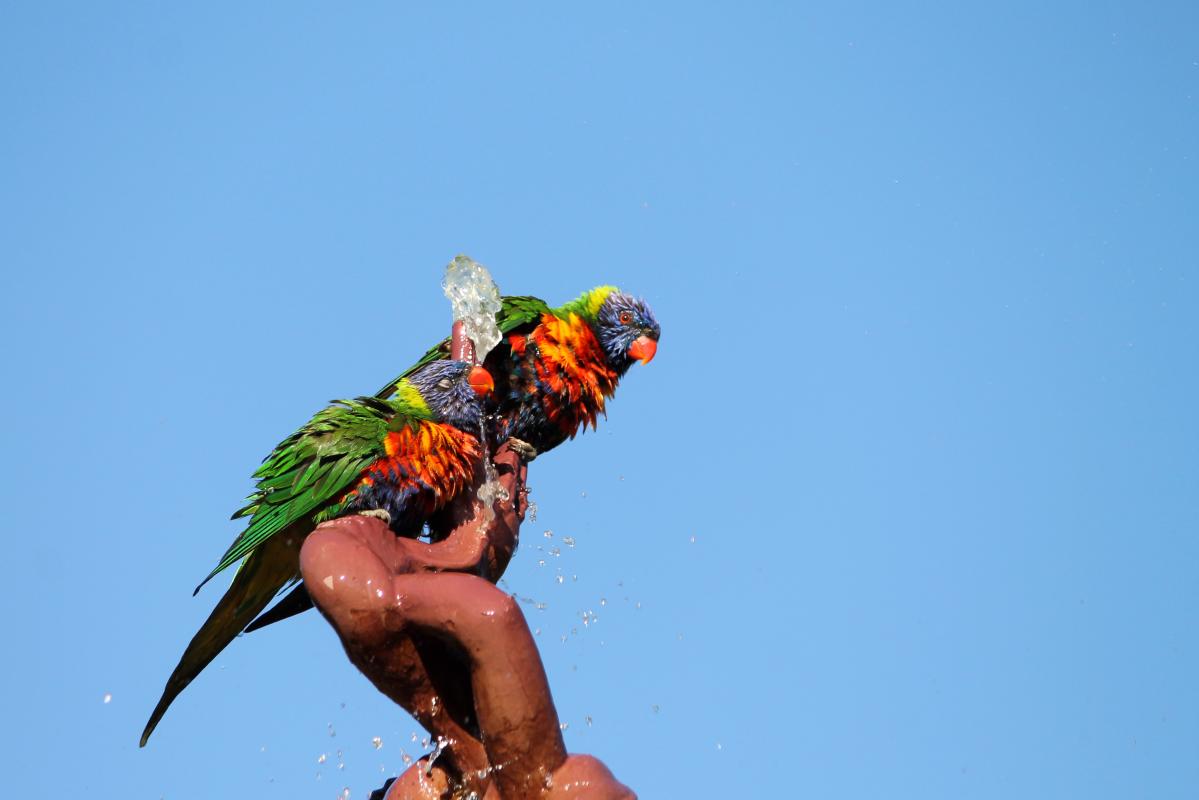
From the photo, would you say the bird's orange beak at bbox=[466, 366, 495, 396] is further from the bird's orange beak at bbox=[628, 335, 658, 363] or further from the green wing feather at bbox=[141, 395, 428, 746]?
the bird's orange beak at bbox=[628, 335, 658, 363]

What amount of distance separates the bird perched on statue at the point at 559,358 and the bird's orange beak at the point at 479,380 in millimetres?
450

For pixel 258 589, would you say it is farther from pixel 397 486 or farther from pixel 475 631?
pixel 475 631

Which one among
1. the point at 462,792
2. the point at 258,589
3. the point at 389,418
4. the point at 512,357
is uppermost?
the point at 512,357

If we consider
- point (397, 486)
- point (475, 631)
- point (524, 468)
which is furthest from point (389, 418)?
point (475, 631)

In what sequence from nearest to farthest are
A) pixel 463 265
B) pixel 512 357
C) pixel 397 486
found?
pixel 397 486, pixel 463 265, pixel 512 357

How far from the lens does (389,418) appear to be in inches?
238

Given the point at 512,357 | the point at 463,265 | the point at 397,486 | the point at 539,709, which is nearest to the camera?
the point at 539,709

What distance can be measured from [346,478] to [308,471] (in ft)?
0.54

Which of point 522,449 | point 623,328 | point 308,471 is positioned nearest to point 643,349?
point 623,328

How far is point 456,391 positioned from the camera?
6.28 m

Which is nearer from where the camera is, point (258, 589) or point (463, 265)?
point (258, 589)

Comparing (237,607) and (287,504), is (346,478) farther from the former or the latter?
(237,607)

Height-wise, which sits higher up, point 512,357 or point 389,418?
point 512,357

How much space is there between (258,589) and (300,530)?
0.39 meters
